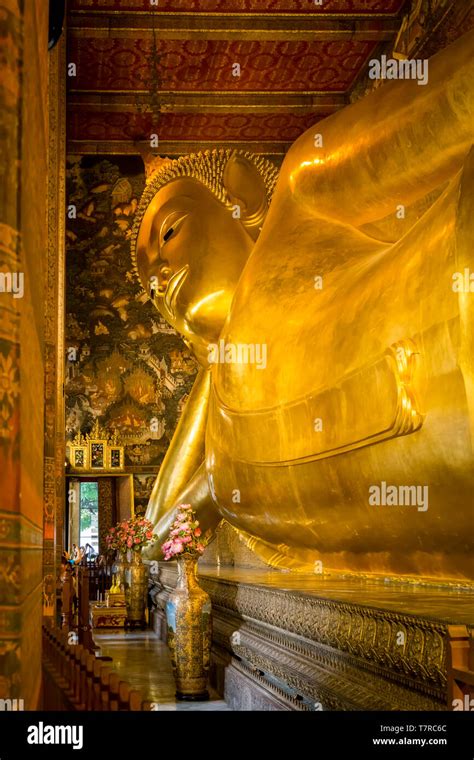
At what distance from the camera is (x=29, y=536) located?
103 centimetres

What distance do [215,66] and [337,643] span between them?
326 inches

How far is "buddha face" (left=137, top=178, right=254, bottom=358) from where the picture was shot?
5250 mm

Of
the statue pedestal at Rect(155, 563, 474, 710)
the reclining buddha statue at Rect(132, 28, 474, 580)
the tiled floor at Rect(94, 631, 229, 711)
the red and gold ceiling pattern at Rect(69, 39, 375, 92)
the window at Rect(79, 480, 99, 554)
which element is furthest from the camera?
the window at Rect(79, 480, 99, 554)

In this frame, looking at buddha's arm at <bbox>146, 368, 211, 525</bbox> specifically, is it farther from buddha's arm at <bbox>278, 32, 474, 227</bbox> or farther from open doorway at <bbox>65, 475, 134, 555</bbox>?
open doorway at <bbox>65, 475, 134, 555</bbox>

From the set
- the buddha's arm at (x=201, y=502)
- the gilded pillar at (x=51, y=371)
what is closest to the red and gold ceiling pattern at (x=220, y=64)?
the gilded pillar at (x=51, y=371)

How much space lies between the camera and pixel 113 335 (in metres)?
12.1

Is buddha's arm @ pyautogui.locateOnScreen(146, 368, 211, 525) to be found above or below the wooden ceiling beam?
below

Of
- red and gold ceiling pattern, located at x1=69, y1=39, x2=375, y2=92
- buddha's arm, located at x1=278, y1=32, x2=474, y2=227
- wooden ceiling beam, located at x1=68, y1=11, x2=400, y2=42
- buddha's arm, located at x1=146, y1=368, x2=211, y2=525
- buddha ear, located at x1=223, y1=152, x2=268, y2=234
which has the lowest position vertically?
buddha's arm, located at x1=146, y1=368, x2=211, y2=525

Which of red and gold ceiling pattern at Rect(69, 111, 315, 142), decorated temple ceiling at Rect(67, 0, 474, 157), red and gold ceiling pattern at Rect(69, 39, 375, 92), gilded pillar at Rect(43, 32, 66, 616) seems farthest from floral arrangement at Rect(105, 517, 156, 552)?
red and gold ceiling pattern at Rect(69, 111, 315, 142)

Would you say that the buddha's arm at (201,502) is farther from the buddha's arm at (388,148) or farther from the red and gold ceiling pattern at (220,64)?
the red and gold ceiling pattern at (220,64)

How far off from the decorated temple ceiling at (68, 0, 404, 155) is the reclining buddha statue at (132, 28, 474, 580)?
16.5ft

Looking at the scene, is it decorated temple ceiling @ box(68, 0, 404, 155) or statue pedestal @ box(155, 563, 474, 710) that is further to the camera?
decorated temple ceiling @ box(68, 0, 404, 155)

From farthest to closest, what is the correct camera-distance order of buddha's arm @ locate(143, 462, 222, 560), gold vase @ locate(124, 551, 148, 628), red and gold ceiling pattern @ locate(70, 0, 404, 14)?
red and gold ceiling pattern @ locate(70, 0, 404, 14) → gold vase @ locate(124, 551, 148, 628) → buddha's arm @ locate(143, 462, 222, 560)
